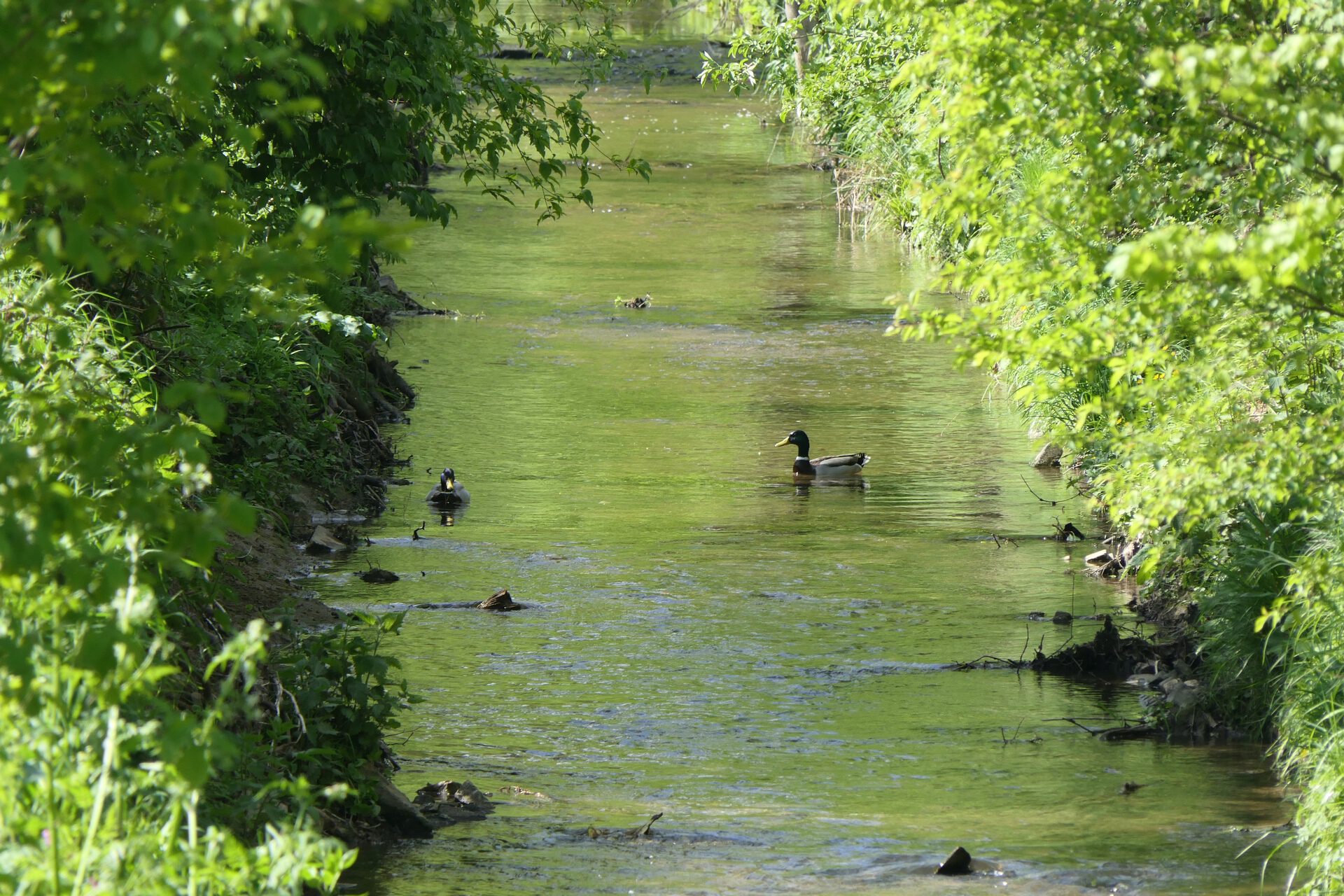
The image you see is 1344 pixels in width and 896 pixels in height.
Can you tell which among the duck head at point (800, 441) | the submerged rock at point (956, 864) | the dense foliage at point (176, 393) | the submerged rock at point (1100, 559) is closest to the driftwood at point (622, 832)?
the dense foliage at point (176, 393)

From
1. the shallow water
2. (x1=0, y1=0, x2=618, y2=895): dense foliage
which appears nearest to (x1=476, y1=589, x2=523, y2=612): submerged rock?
the shallow water

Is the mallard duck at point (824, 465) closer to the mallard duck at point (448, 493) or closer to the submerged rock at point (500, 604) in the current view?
the mallard duck at point (448, 493)

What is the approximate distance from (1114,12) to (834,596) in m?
5.60

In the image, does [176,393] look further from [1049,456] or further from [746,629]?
[1049,456]

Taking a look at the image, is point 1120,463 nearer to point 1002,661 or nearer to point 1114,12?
point 1002,661

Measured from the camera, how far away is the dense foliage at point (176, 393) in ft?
12.7

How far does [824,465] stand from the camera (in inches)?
586

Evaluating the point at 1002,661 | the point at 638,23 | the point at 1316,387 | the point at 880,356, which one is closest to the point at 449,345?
the point at 880,356

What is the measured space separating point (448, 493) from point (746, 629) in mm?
3507

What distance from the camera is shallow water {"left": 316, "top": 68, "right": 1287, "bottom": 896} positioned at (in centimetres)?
752

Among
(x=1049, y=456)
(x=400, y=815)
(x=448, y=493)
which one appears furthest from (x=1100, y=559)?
(x=400, y=815)

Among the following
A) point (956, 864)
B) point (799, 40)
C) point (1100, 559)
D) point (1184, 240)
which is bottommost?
point (1100, 559)

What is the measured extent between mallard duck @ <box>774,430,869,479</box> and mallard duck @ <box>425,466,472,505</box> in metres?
2.97

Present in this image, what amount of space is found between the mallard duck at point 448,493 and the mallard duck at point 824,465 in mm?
2967
